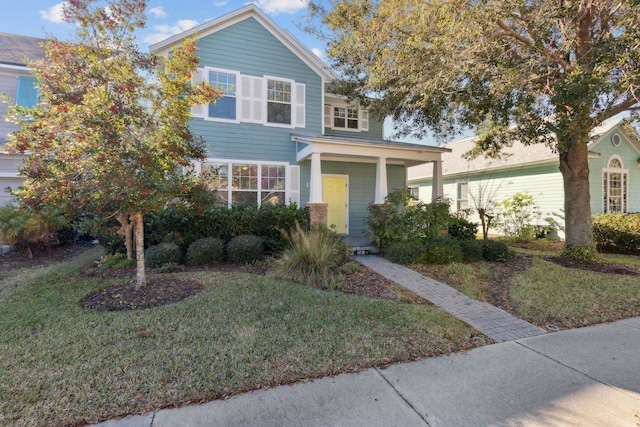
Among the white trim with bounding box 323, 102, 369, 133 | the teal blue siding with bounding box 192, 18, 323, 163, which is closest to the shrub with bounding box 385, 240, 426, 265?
the teal blue siding with bounding box 192, 18, 323, 163

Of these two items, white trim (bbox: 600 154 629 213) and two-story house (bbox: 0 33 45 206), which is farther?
white trim (bbox: 600 154 629 213)

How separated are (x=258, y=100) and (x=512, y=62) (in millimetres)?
7219

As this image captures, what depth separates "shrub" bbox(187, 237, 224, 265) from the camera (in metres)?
7.23

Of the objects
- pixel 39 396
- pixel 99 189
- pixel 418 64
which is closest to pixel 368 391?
pixel 39 396

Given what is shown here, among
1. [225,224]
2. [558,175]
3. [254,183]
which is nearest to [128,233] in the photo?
[225,224]

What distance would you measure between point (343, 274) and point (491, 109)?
18.7 feet

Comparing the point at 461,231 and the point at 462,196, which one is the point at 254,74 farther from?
the point at 462,196

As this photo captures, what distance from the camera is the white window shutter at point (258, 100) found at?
405 inches

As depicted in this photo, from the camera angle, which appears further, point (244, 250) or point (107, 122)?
point (244, 250)

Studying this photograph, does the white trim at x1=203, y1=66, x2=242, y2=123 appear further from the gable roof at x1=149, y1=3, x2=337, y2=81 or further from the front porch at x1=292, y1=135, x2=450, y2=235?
the front porch at x1=292, y1=135, x2=450, y2=235

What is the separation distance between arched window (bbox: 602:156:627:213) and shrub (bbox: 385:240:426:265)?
11465 millimetres

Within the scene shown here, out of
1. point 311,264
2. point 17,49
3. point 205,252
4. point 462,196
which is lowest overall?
point 311,264

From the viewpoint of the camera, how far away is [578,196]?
832 centimetres

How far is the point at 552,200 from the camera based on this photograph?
42.6 feet
